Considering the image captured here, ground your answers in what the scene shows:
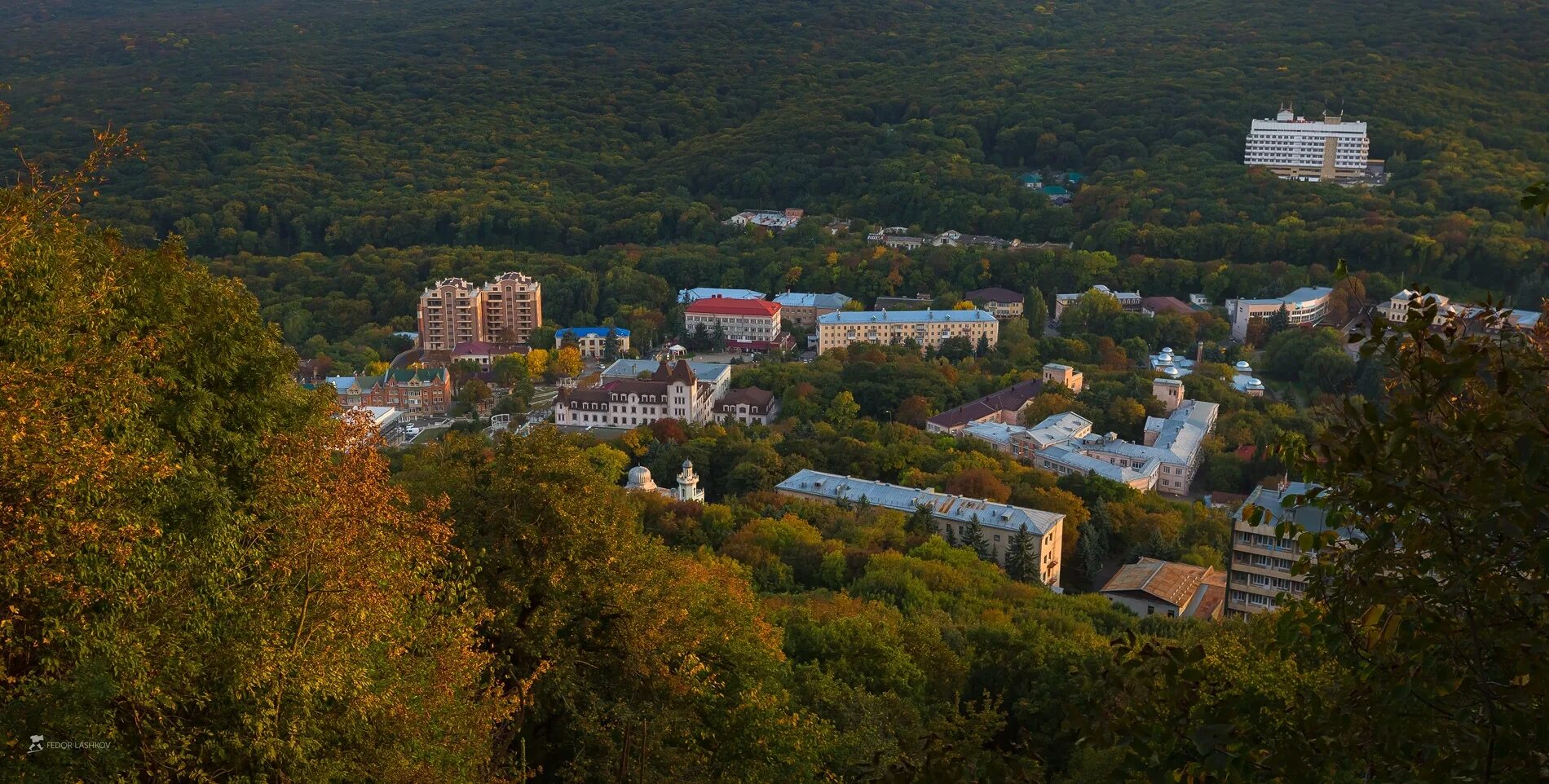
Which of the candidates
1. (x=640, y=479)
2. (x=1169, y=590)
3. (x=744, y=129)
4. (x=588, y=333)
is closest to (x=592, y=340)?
(x=588, y=333)

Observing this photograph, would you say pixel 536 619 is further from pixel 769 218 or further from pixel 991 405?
pixel 769 218

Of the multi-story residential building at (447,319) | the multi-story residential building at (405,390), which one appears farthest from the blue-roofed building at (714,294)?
the multi-story residential building at (405,390)

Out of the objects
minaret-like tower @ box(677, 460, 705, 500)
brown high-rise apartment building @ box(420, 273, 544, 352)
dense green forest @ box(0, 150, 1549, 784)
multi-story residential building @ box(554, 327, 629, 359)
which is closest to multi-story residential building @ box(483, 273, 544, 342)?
brown high-rise apartment building @ box(420, 273, 544, 352)

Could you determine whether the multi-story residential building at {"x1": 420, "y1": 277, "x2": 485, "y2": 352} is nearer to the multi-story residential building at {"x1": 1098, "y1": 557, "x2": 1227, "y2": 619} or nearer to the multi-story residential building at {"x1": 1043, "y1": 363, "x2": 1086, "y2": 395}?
the multi-story residential building at {"x1": 1043, "y1": 363, "x2": 1086, "y2": 395}

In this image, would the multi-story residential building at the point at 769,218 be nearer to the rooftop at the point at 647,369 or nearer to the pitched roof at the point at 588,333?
the pitched roof at the point at 588,333

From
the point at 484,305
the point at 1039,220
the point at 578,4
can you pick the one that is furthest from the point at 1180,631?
the point at 578,4
